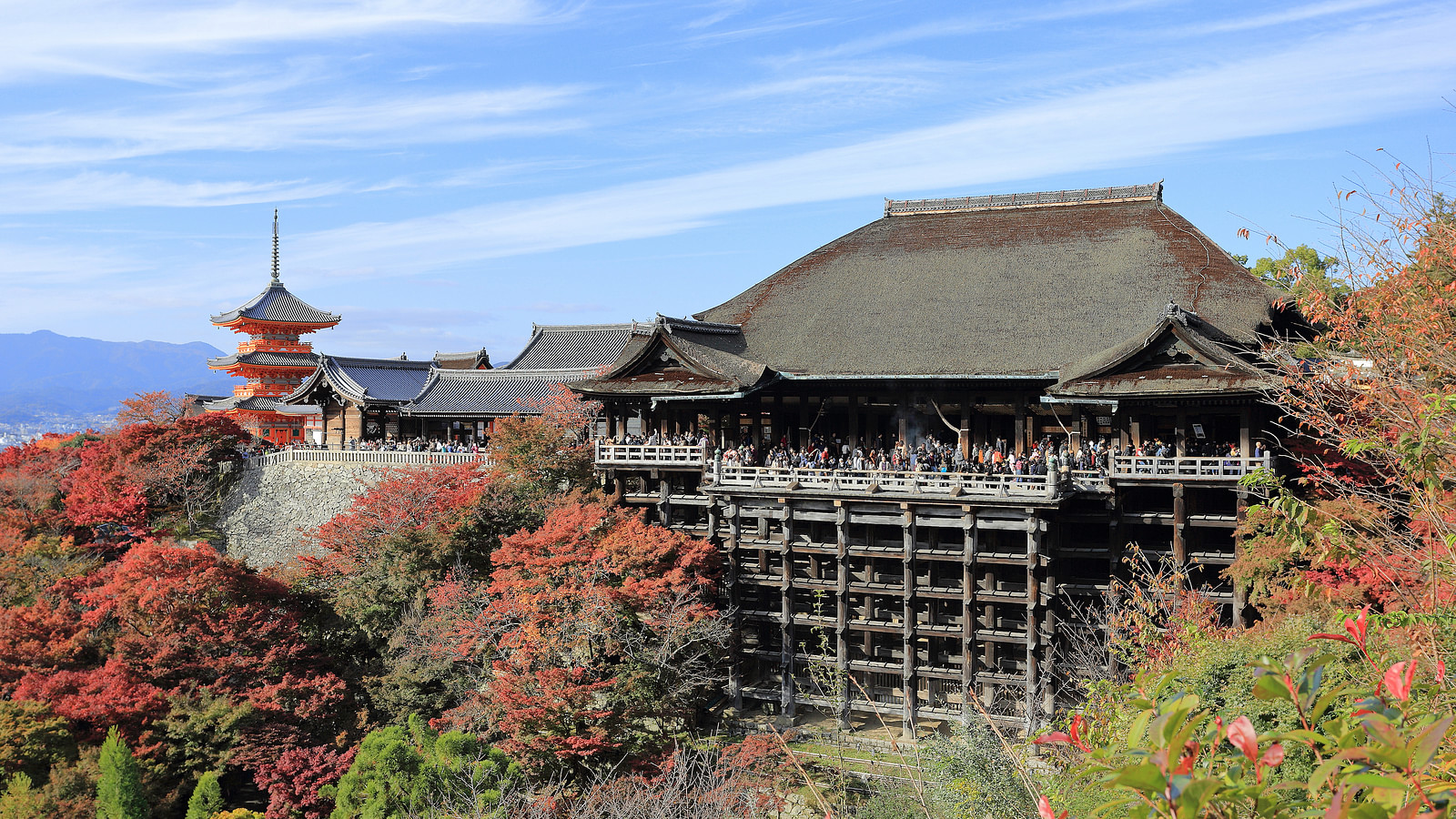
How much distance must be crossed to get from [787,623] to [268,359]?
38.8 m

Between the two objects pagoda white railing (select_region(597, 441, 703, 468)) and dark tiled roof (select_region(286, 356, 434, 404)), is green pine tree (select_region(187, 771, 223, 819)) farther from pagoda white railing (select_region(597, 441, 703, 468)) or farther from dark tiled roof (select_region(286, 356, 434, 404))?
dark tiled roof (select_region(286, 356, 434, 404))

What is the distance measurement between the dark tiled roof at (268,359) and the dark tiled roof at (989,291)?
30715 millimetres

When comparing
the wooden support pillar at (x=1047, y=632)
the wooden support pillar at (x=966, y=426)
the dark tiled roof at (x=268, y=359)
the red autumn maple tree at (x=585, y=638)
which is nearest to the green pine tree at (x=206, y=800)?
the red autumn maple tree at (x=585, y=638)

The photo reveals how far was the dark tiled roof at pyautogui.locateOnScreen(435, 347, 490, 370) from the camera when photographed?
46.8 m

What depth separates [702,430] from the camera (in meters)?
30.9

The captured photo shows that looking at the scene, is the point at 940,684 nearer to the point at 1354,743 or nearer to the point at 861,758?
the point at 861,758

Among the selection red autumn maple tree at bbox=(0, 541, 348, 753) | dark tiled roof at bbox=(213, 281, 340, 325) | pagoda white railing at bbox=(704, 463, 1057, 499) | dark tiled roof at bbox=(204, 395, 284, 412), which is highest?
dark tiled roof at bbox=(213, 281, 340, 325)

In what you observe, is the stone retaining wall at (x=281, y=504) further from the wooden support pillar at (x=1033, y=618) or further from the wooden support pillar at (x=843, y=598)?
the wooden support pillar at (x=1033, y=618)

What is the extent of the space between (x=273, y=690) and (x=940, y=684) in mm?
16202

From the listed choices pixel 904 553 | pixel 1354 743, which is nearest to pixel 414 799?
pixel 904 553

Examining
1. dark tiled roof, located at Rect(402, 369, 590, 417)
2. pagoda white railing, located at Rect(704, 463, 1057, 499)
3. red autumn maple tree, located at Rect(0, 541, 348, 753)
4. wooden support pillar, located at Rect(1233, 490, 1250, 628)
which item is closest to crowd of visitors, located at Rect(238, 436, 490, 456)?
dark tiled roof, located at Rect(402, 369, 590, 417)

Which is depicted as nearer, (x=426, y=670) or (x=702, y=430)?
(x=426, y=670)

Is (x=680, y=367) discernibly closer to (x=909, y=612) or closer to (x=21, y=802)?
(x=909, y=612)

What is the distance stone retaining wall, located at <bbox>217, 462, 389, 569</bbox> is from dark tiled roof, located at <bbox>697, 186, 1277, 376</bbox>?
1541 cm
